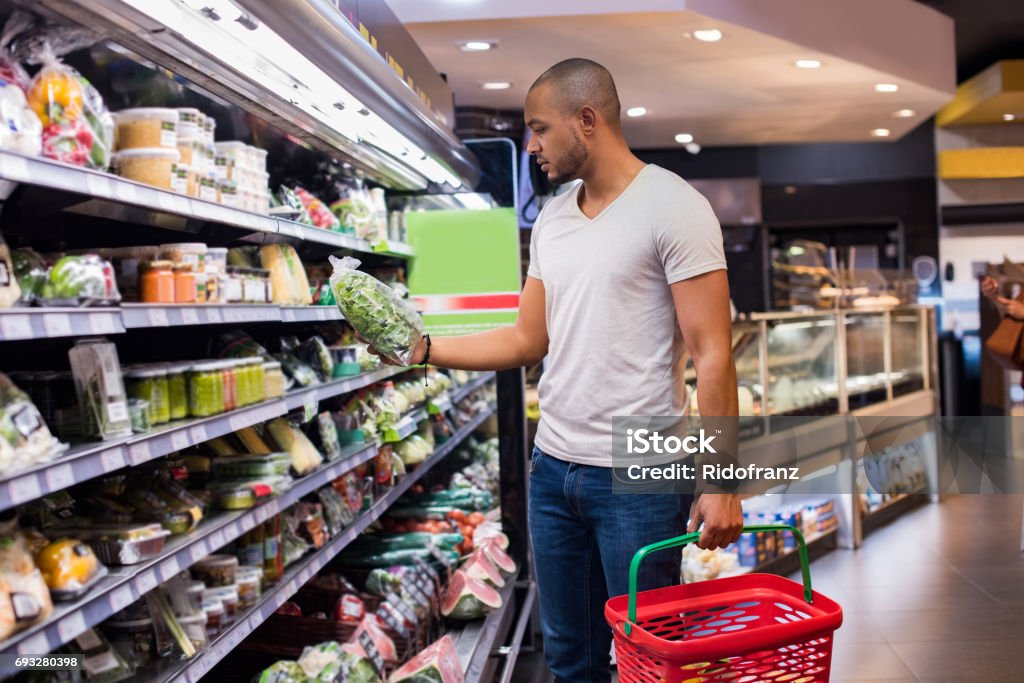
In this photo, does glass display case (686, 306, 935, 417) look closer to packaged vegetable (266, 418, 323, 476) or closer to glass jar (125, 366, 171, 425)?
packaged vegetable (266, 418, 323, 476)

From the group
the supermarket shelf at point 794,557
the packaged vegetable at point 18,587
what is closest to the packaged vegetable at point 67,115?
the packaged vegetable at point 18,587

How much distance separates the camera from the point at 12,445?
1.62m

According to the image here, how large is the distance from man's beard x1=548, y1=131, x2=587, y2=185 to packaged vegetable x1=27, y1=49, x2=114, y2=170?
940 millimetres

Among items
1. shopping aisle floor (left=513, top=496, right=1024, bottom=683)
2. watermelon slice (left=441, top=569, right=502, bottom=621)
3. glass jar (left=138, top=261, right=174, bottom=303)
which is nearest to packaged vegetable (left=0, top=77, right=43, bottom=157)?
glass jar (left=138, top=261, right=174, bottom=303)

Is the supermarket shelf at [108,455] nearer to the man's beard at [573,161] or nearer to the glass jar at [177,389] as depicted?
the glass jar at [177,389]

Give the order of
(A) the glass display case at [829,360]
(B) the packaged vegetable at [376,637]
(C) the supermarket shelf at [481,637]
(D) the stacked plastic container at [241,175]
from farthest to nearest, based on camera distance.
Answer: (A) the glass display case at [829,360]
(C) the supermarket shelf at [481,637]
(B) the packaged vegetable at [376,637]
(D) the stacked plastic container at [241,175]

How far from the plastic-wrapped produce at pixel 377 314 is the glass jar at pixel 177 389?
0.38m

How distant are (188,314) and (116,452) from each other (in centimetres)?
41

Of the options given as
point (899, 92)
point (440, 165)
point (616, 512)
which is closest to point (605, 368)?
point (616, 512)

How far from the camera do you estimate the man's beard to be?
2211 mm

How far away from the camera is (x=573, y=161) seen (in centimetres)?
222

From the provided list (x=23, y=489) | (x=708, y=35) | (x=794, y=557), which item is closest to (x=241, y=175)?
(x=23, y=489)

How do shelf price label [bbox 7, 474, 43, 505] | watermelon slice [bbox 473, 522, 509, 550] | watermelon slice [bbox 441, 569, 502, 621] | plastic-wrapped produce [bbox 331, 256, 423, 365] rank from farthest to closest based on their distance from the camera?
Answer: watermelon slice [bbox 473, 522, 509, 550]
watermelon slice [bbox 441, 569, 502, 621]
plastic-wrapped produce [bbox 331, 256, 423, 365]
shelf price label [bbox 7, 474, 43, 505]

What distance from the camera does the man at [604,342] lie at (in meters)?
2.08
